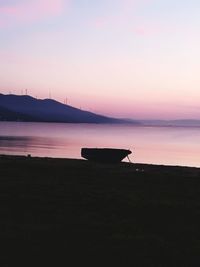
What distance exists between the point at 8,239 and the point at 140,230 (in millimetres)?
3639

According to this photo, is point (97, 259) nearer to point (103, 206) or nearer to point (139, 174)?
point (103, 206)

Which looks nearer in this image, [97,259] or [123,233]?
[97,259]

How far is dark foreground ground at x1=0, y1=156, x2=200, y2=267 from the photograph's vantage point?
9445 mm

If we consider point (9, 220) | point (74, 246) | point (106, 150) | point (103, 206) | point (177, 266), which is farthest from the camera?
point (106, 150)

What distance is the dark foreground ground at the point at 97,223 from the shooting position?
372 inches

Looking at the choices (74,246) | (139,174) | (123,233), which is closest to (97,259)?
(74,246)

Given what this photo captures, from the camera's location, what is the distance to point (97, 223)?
12531 mm

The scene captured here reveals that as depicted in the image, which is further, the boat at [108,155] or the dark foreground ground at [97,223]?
the boat at [108,155]

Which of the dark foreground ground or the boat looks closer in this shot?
the dark foreground ground

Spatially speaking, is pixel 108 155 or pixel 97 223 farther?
pixel 108 155

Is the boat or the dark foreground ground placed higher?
the boat

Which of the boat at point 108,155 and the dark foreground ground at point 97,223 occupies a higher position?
the boat at point 108,155

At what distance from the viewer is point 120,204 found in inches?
623

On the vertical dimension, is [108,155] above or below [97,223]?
above
